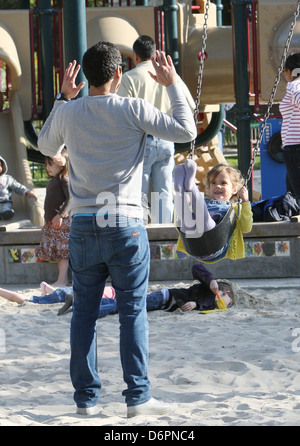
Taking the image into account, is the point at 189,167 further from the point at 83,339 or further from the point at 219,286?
the point at 219,286

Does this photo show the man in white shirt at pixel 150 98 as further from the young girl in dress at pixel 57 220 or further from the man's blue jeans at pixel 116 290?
the man's blue jeans at pixel 116 290

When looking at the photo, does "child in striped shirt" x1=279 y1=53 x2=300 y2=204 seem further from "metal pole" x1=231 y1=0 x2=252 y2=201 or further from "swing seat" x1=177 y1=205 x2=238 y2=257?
"swing seat" x1=177 y1=205 x2=238 y2=257

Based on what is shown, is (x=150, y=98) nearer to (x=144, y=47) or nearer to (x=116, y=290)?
(x=144, y=47)

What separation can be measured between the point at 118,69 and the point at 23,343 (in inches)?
80.0

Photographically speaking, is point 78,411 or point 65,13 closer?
point 78,411

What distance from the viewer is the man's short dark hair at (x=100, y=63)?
3.62m

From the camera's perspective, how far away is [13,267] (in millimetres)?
7270

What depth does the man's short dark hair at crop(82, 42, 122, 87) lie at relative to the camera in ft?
11.9

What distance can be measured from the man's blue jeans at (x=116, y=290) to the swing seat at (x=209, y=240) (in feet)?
2.41

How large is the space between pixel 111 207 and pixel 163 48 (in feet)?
21.1

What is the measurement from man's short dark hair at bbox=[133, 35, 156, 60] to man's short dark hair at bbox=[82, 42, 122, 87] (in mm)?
3404

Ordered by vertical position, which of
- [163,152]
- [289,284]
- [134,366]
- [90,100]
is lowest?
[289,284]
